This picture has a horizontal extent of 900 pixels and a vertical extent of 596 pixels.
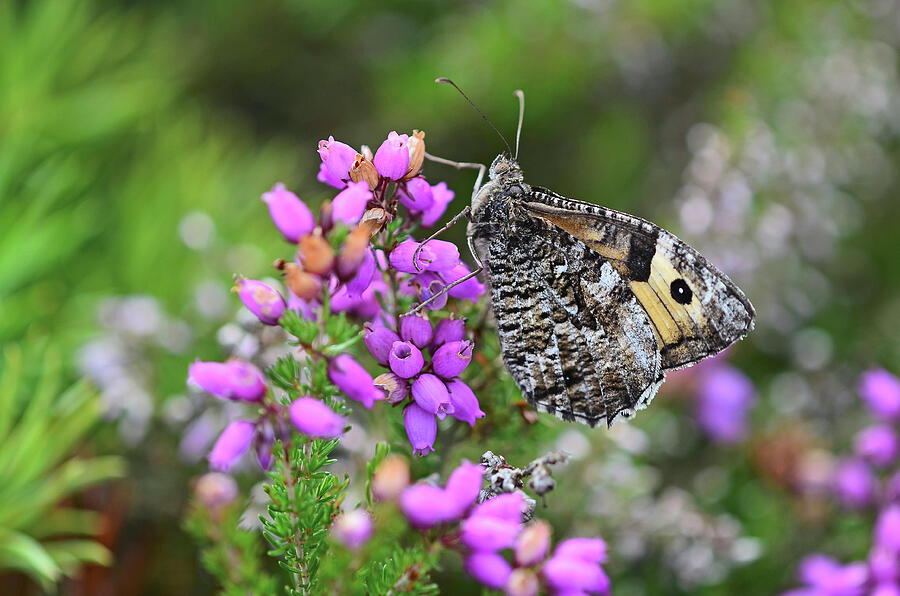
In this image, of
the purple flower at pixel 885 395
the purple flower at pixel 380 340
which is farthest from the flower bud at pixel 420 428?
the purple flower at pixel 885 395

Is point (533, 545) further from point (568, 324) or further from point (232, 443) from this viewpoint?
point (568, 324)

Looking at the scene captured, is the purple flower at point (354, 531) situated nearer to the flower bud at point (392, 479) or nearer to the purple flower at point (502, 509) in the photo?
the flower bud at point (392, 479)

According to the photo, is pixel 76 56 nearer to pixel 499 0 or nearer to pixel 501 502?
pixel 499 0

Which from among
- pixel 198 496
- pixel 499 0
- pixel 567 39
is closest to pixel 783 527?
pixel 198 496

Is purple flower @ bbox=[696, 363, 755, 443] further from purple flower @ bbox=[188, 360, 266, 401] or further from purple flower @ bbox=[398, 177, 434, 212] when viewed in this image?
purple flower @ bbox=[188, 360, 266, 401]

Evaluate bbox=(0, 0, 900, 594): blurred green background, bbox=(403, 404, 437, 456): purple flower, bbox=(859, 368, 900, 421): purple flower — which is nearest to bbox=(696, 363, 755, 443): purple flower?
bbox=(0, 0, 900, 594): blurred green background

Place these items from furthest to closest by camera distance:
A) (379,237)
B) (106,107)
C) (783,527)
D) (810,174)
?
(106,107) < (810,174) < (783,527) < (379,237)
